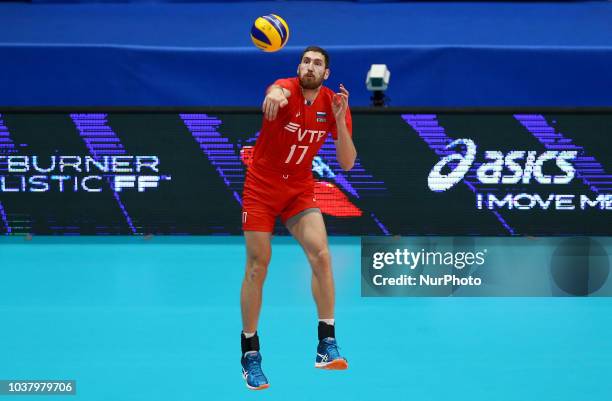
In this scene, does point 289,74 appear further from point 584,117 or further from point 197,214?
point 584,117

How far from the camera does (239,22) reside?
12414mm

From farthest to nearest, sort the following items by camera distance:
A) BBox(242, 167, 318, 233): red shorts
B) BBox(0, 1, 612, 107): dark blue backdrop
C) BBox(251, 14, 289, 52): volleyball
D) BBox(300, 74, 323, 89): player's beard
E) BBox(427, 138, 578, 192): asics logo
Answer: BBox(0, 1, 612, 107): dark blue backdrop, BBox(427, 138, 578, 192): asics logo, BBox(251, 14, 289, 52): volleyball, BBox(242, 167, 318, 233): red shorts, BBox(300, 74, 323, 89): player's beard

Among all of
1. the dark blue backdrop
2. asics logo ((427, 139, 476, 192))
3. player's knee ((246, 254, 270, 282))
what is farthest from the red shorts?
the dark blue backdrop

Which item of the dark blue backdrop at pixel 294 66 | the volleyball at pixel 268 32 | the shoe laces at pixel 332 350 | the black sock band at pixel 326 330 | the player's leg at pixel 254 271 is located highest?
the dark blue backdrop at pixel 294 66

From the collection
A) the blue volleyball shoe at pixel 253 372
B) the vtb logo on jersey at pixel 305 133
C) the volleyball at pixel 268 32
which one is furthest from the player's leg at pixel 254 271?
the volleyball at pixel 268 32

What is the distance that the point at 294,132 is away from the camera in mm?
4965

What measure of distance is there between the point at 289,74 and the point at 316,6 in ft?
8.70

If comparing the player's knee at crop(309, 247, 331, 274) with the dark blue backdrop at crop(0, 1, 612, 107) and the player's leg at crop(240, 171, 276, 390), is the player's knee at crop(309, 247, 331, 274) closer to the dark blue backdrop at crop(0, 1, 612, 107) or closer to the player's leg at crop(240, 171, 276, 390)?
the player's leg at crop(240, 171, 276, 390)

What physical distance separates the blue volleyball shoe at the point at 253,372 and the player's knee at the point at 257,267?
1.54 feet

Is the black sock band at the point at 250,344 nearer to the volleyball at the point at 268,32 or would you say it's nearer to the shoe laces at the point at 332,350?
the shoe laces at the point at 332,350

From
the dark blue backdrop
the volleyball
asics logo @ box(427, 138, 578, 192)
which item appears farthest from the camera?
the dark blue backdrop

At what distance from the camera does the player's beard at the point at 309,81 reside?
16.1ft

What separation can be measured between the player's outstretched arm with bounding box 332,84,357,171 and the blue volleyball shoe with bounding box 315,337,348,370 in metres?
1.06

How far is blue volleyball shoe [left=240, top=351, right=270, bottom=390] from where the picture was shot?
16.4 ft
